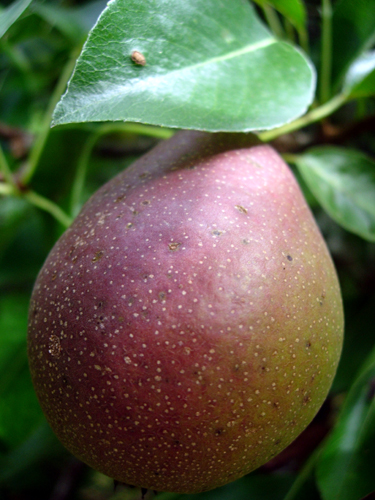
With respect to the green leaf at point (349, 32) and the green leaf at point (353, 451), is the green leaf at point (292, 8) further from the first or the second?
the green leaf at point (353, 451)

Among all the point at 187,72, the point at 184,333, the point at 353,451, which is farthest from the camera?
the point at 353,451

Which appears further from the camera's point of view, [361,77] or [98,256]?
[361,77]

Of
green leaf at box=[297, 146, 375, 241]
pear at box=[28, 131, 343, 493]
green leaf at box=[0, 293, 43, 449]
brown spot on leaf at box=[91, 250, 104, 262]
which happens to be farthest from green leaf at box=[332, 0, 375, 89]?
green leaf at box=[0, 293, 43, 449]

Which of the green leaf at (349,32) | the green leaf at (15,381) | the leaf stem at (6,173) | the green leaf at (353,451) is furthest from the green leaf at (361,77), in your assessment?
the green leaf at (15,381)

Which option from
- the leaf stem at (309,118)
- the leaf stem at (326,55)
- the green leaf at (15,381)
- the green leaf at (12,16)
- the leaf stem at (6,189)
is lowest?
the green leaf at (15,381)

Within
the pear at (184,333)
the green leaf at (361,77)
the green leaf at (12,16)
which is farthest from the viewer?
the green leaf at (361,77)

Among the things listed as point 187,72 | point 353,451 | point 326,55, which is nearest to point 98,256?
point 187,72

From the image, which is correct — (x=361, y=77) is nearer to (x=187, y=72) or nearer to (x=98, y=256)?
(x=187, y=72)

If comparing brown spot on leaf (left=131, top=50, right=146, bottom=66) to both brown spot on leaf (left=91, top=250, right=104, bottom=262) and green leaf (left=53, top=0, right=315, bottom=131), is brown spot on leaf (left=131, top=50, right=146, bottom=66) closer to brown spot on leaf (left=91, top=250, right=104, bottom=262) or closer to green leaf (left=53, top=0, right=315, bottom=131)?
green leaf (left=53, top=0, right=315, bottom=131)
